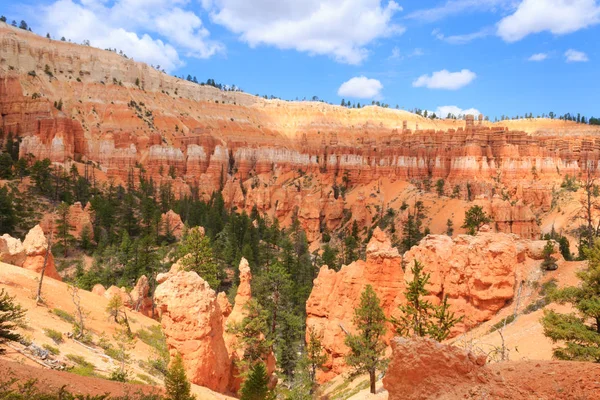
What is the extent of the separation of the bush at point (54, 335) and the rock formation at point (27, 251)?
1218cm

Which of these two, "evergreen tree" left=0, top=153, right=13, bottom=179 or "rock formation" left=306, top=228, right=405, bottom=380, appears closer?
"rock formation" left=306, top=228, right=405, bottom=380

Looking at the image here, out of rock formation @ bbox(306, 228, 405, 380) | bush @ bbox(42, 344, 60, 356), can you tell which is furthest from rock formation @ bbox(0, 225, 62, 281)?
rock formation @ bbox(306, 228, 405, 380)

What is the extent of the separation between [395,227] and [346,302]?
36.5 m

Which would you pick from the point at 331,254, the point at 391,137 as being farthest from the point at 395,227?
the point at 391,137

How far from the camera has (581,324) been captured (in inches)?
505

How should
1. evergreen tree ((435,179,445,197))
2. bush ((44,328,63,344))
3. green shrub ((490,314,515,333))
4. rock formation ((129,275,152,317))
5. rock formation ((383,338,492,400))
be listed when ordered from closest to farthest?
rock formation ((383,338,492,400)) < bush ((44,328,63,344)) < green shrub ((490,314,515,333)) < rock formation ((129,275,152,317)) < evergreen tree ((435,179,445,197))

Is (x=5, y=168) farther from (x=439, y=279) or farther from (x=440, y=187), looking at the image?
(x=440, y=187)

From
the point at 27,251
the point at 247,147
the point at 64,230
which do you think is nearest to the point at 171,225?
the point at 64,230

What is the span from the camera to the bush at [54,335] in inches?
660

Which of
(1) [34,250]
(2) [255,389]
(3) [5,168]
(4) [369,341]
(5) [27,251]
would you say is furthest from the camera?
(3) [5,168]

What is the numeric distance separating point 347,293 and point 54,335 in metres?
17.2

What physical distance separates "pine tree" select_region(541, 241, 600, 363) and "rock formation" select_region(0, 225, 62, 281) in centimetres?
2800

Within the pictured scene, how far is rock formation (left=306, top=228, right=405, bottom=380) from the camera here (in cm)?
2667

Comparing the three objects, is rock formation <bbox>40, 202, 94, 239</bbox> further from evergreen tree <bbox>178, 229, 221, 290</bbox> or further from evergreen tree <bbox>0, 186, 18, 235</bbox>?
evergreen tree <bbox>178, 229, 221, 290</bbox>
